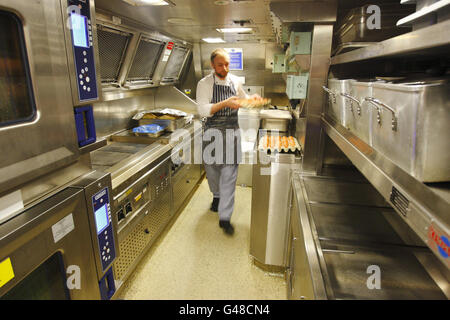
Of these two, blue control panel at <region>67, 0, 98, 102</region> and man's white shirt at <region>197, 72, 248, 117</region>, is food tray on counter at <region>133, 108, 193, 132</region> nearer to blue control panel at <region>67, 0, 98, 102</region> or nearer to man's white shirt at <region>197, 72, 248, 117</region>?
man's white shirt at <region>197, 72, 248, 117</region>

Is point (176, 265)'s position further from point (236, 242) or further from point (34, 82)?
point (34, 82)

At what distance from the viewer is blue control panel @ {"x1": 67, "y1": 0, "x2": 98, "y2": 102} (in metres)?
0.98

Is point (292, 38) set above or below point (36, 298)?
above

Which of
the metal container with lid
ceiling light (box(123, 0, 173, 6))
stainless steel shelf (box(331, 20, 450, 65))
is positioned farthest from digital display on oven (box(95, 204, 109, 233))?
the metal container with lid

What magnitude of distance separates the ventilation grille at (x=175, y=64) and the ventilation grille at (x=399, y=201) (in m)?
3.32

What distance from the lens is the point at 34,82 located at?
83 cm

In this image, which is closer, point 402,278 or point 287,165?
point 402,278

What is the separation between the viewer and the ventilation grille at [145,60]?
2.83m

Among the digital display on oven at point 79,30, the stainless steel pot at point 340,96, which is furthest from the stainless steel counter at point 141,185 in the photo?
the stainless steel pot at point 340,96

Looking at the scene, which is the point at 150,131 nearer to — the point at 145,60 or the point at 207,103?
the point at 207,103

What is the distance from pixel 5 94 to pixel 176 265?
189 centimetres

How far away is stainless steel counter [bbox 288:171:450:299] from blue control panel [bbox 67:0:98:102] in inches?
42.6

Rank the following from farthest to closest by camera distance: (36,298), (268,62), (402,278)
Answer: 1. (268,62)
2. (402,278)
3. (36,298)

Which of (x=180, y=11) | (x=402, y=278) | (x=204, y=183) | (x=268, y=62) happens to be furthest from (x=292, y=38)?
(x=204, y=183)
